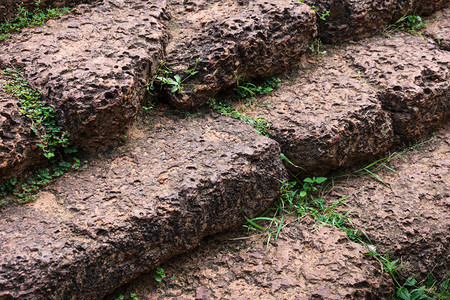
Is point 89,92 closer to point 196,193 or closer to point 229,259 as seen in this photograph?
point 196,193

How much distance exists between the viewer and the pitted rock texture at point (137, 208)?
2.25m

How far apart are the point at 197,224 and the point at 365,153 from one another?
1.51m

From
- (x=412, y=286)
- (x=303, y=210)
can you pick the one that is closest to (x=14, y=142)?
(x=303, y=210)

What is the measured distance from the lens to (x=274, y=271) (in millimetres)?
2701

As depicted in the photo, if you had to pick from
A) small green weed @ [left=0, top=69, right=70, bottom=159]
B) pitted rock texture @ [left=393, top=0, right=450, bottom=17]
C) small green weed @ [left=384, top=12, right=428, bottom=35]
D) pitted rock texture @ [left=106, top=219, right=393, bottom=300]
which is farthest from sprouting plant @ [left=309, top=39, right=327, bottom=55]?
small green weed @ [left=0, top=69, right=70, bottom=159]

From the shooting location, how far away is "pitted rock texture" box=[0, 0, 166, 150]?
262 centimetres

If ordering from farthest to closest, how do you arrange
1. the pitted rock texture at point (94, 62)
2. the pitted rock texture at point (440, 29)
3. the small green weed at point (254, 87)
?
1. the pitted rock texture at point (440, 29)
2. the small green weed at point (254, 87)
3. the pitted rock texture at point (94, 62)

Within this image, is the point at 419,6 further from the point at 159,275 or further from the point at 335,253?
the point at 159,275

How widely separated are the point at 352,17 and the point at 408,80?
2.55 feet

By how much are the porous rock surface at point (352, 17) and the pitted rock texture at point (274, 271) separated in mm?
1837

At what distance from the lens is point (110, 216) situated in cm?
243

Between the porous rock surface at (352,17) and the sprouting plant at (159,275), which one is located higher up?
the porous rock surface at (352,17)

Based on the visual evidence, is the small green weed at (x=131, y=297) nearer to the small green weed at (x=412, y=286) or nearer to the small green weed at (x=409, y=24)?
the small green weed at (x=412, y=286)

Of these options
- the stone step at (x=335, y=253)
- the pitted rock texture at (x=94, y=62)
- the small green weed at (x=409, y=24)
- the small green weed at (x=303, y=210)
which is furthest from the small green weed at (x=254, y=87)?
the small green weed at (x=409, y=24)
